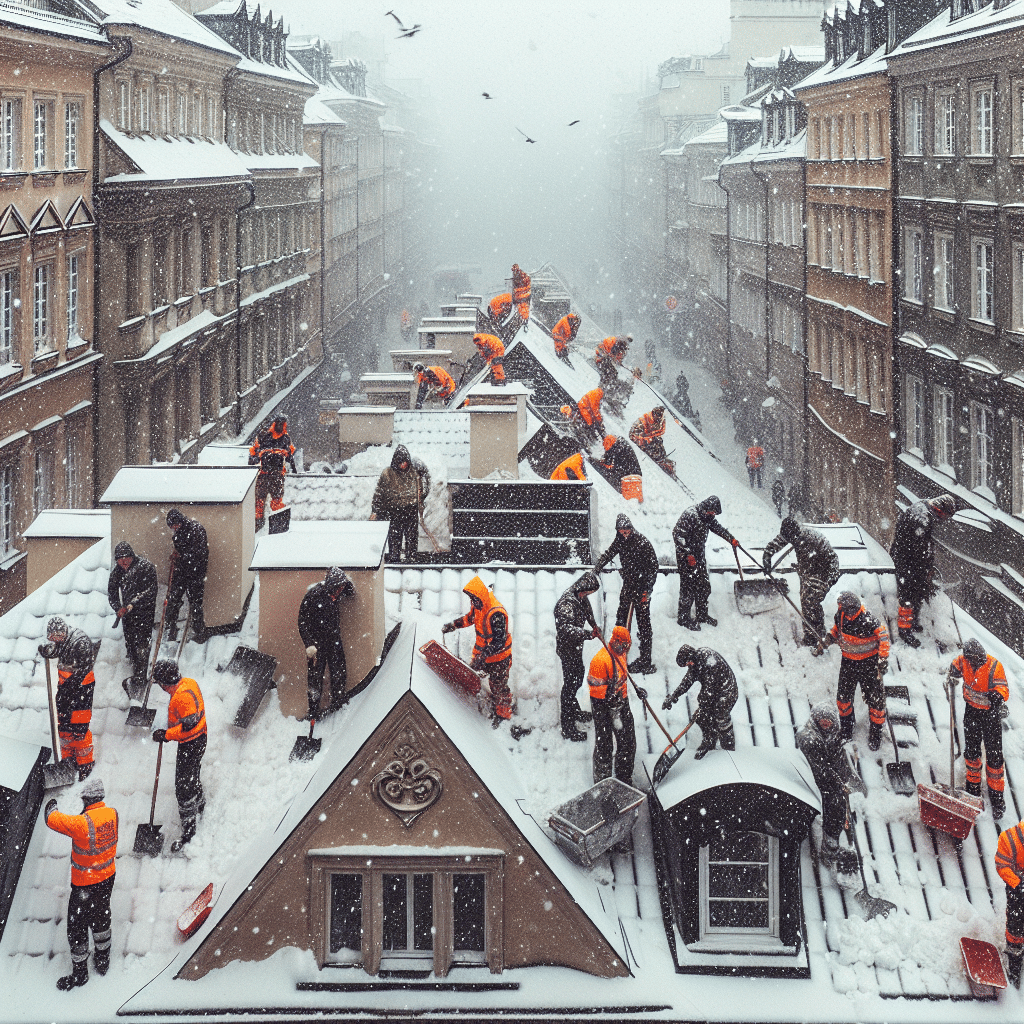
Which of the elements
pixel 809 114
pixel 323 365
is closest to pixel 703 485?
pixel 809 114

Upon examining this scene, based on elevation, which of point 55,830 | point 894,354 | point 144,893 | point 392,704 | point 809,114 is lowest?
point 144,893

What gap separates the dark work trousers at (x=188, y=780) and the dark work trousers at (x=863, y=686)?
3.90 m

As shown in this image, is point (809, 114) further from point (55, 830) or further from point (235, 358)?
point (55, 830)

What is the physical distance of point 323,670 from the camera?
7426 millimetres

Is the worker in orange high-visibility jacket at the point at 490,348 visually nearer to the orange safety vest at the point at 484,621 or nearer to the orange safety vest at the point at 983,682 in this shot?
the orange safety vest at the point at 484,621

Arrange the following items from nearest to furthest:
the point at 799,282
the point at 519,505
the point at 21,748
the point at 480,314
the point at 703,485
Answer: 1. the point at 21,748
2. the point at 519,505
3. the point at 703,485
4. the point at 480,314
5. the point at 799,282

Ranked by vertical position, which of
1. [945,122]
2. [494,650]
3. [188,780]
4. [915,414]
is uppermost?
[945,122]

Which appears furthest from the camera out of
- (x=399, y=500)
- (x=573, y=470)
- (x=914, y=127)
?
(x=914, y=127)

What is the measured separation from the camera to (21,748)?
6801 mm

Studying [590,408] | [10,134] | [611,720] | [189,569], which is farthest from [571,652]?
[10,134]

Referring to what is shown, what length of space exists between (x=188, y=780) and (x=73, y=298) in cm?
1543

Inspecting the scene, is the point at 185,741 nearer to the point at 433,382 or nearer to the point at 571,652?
the point at 571,652

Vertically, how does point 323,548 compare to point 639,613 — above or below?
above

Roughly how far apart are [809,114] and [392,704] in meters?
29.0
